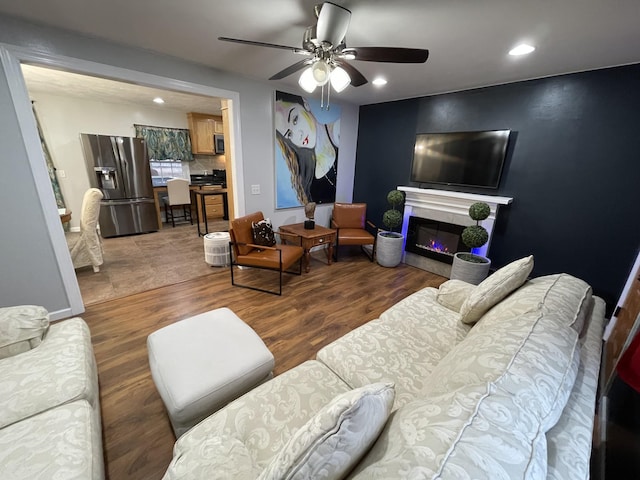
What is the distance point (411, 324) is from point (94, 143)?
18.4ft

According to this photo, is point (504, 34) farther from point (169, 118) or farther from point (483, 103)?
point (169, 118)

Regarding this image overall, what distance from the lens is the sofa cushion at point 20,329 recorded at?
51.0 inches

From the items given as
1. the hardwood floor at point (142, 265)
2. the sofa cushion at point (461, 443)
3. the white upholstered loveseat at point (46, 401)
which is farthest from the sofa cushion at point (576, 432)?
the hardwood floor at point (142, 265)

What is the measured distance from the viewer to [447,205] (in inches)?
137

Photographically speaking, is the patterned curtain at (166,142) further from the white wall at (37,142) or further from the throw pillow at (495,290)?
the throw pillow at (495,290)

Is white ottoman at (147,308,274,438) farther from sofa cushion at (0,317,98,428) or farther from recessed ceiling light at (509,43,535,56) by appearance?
recessed ceiling light at (509,43,535,56)

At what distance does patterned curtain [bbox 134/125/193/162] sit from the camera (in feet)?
17.4

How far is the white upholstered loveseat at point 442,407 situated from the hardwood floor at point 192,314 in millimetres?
721

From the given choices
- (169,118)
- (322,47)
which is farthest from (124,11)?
(169,118)

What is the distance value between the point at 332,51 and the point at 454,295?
1.91 metres

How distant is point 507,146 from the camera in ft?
9.61

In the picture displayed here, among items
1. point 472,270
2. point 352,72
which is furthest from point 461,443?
point 472,270

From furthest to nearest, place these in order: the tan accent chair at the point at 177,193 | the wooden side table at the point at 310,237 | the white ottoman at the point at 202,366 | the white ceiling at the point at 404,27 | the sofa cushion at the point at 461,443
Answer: the tan accent chair at the point at 177,193 < the wooden side table at the point at 310,237 < the white ceiling at the point at 404,27 < the white ottoman at the point at 202,366 < the sofa cushion at the point at 461,443

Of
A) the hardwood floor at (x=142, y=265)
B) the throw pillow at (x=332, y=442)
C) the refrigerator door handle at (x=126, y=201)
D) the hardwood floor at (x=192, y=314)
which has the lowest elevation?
the hardwood floor at (x=192, y=314)
